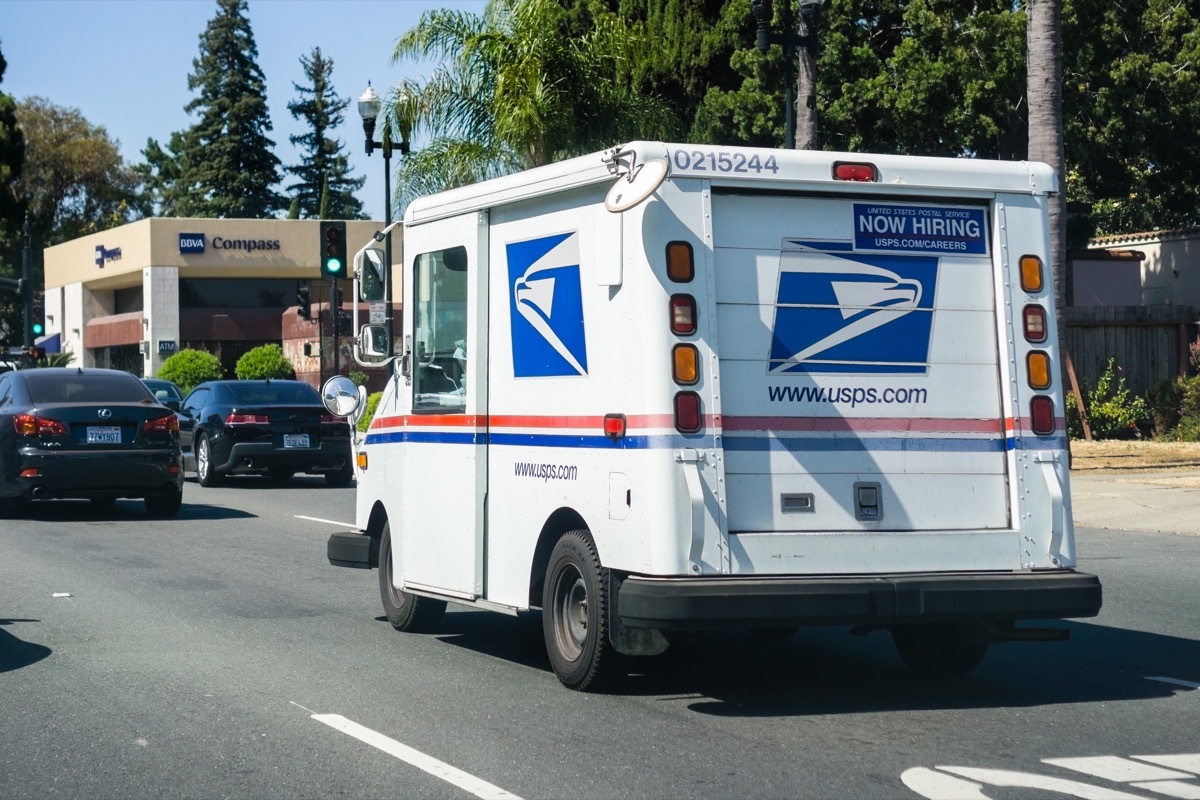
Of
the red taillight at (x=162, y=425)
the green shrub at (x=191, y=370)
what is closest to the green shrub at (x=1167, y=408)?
the red taillight at (x=162, y=425)

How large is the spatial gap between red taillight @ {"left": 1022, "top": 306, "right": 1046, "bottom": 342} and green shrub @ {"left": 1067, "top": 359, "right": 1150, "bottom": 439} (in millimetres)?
19742

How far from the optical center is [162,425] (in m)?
17.8

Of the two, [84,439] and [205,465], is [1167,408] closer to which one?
[205,465]

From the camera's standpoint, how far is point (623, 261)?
23.9ft

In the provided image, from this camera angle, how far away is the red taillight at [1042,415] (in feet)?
25.5

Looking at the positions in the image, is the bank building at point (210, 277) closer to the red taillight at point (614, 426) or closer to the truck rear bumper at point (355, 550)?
the truck rear bumper at point (355, 550)

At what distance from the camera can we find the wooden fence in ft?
93.2

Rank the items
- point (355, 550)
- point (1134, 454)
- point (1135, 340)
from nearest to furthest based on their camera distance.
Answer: point (355, 550), point (1134, 454), point (1135, 340)

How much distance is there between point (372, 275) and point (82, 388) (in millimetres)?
8963

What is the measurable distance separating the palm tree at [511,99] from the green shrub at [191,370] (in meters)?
23.1

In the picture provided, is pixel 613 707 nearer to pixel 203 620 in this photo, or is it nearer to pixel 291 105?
pixel 203 620

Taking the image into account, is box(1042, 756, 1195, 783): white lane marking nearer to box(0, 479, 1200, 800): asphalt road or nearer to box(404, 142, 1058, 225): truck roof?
box(0, 479, 1200, 800): asphalt road

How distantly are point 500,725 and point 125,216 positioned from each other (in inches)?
3609

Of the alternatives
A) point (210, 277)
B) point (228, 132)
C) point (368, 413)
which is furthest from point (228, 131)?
point (368, 413)
